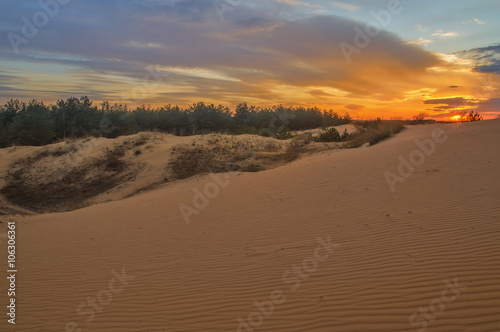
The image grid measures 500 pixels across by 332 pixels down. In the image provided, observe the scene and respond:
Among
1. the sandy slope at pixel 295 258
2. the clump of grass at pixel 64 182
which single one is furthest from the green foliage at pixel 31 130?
the sandy slope at pixel 295 258

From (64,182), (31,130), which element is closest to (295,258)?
(64,182)

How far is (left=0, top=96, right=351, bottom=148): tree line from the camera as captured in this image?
2972 cm

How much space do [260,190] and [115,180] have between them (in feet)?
33.0

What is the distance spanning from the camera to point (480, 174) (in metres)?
8.25

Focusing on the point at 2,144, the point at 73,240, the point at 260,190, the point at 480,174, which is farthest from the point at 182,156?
the point at 2,144

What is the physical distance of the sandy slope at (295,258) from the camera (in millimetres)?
3932

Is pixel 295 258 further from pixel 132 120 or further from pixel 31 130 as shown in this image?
pixel 132 120

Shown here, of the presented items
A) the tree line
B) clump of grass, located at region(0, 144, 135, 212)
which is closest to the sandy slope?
clump of grass, located at region(0, 144, 135, 212)

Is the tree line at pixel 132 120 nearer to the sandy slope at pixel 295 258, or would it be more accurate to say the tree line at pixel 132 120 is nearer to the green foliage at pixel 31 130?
the green foliage at pixel 31 130

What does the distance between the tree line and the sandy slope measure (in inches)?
778

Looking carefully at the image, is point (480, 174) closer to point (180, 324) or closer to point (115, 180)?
point (180, 324)

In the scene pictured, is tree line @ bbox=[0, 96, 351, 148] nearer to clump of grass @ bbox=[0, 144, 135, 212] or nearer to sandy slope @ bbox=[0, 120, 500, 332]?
clump of grass @ bbox=[0, 144, 135, 212]

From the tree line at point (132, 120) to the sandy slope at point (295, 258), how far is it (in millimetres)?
19750

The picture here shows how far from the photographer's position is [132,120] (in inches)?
1487
